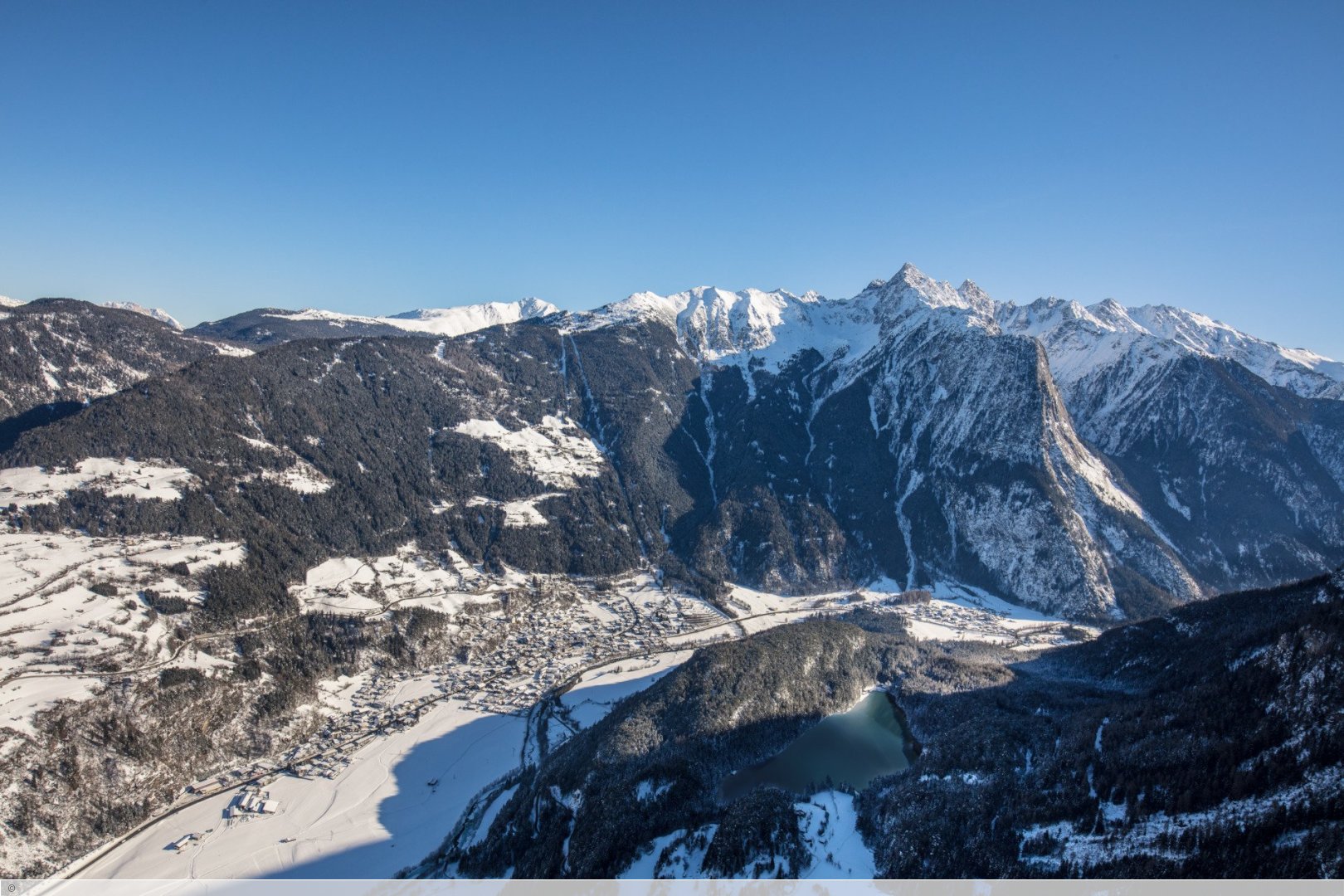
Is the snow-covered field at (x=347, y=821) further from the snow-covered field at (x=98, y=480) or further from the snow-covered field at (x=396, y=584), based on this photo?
the snow-covered field at (x=98, y=480)

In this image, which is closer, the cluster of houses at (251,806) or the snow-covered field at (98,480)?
the cluster of houses at (251,806)

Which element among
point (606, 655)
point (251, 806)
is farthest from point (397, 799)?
point (606, 655)

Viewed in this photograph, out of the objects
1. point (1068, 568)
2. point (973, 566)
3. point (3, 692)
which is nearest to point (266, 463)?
point (3, 692)

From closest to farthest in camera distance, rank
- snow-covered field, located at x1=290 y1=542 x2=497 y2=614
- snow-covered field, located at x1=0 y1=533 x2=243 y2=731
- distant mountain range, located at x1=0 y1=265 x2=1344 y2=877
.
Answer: distant mountain range, located at x1=0 y1=265 x2=1344 y2=877, snow-covered field, located at x1=0 y1=533 x2=243 y2=731, snow-covered field, located at x1=290 y1=542 x2=497 y2=614

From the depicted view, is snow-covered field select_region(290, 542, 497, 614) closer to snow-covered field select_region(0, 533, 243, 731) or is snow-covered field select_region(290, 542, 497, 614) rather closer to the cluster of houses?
snow-covered field select_region(0, 533, 243, 731)

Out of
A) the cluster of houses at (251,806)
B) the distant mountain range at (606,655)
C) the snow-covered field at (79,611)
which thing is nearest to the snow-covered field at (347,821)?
the cluster of houses at (251,806)

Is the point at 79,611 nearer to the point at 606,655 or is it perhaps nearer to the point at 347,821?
the point at 347,821

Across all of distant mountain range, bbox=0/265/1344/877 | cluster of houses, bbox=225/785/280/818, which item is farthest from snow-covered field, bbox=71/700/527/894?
distant mountain range, bbox=0/265/1344/877
